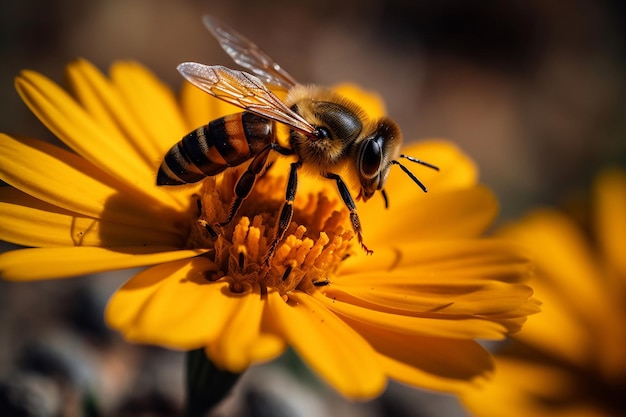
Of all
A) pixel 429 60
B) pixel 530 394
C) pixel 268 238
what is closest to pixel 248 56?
pixel 268 238

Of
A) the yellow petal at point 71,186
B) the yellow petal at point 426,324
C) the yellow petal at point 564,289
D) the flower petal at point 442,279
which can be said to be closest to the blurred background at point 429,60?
the yellow petal at point 564,289

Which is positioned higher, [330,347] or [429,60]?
[429,60]

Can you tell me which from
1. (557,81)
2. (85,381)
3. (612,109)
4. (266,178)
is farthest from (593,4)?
(85,381)

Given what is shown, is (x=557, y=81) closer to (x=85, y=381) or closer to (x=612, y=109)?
(x=612, y=109)

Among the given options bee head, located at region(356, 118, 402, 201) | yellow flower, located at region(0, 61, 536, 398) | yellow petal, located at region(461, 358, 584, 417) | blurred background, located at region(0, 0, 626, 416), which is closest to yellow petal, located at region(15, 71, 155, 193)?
yellow flower, located at region(0, 61, 536, 398)

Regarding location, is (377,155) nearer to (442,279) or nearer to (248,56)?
(442,279)

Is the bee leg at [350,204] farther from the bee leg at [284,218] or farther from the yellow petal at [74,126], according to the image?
the yellow petal at [74,126]

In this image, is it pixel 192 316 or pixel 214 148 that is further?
pixel 214 148
